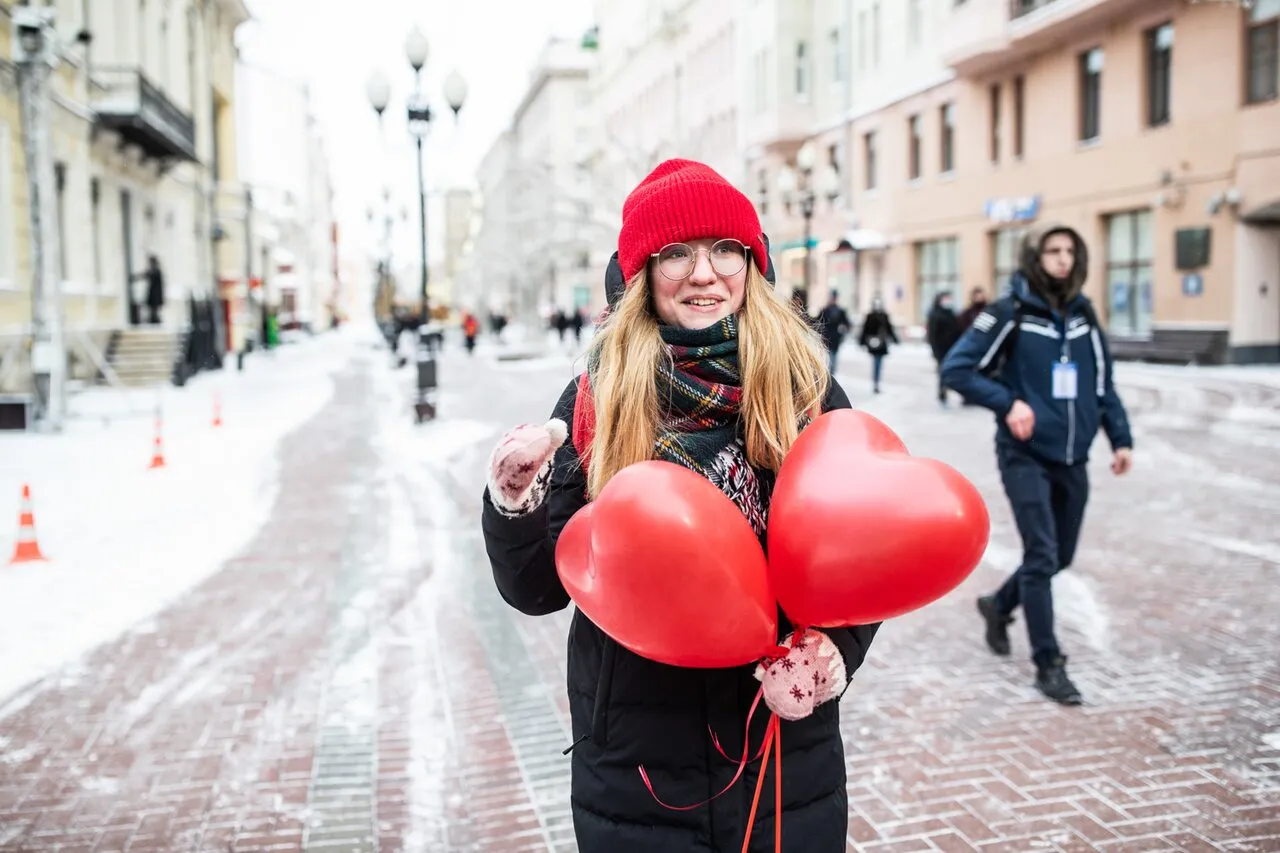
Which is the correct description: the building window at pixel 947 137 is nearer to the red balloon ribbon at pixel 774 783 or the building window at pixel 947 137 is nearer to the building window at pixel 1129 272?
the building window at pixel 1129 272

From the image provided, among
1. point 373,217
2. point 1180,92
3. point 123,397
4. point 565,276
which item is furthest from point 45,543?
point 565,276

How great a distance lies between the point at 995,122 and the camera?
29.7m

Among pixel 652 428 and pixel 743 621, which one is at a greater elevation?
pixel 652 428

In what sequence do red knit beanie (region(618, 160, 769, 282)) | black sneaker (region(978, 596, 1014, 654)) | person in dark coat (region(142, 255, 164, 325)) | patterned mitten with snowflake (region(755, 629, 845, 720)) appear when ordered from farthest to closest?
1. person in dark coat (region(142, 255, 164, 325))
2. black sneaker (region(978, 596, 1014, 654))
3. red knit beanie (region(618, 160, 769, 282))
4. patterned mitten with snowflake (region(755, 629, 845, 720))

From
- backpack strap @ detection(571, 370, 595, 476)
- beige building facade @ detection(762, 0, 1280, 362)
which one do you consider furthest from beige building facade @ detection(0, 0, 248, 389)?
beige building facade @ detection(762, 0, 1280, 362)

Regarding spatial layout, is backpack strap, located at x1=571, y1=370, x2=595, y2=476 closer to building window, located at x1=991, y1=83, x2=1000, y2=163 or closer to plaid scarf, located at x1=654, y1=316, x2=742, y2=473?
plaid scarf, located at x1=654, y1=316, x2=742, y2=473

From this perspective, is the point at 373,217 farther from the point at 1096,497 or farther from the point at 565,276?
the point at 1096,497

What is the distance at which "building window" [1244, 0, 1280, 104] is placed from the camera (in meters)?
20.5

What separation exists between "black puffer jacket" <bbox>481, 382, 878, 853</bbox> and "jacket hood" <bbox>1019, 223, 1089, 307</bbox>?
310 centimetres

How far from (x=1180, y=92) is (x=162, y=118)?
2271 centimetres

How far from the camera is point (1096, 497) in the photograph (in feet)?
30.4

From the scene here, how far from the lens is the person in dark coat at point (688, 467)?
6.50 feet

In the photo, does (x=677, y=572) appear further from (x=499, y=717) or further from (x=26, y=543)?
(x=26, y=543)

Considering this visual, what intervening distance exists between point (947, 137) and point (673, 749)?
108 ft
